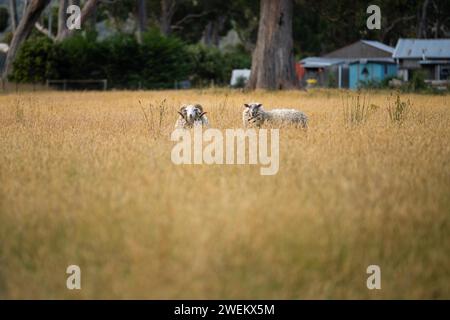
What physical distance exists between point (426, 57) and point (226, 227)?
175 feet

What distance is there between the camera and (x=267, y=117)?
14828 millimetres

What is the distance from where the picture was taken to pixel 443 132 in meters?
13.2

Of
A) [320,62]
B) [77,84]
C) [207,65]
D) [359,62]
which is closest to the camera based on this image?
[77,84]

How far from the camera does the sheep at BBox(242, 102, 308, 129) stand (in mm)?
14406

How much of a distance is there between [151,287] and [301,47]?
251 ft

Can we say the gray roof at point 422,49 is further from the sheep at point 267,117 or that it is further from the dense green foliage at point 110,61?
the sheep at point 267,117

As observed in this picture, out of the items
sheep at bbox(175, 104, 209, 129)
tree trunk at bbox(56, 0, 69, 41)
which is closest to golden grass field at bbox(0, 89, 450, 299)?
sheep at bbox(175, 104, 209, 129)

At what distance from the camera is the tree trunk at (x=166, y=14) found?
73.4m

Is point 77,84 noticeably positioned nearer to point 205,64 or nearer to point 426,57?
point 205,64

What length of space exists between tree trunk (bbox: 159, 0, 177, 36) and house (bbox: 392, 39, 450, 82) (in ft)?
81.3

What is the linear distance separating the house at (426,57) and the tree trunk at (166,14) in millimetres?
24781

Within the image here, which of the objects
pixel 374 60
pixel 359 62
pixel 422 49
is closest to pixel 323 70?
pixel 359 62

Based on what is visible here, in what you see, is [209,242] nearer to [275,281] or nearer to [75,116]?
[275,281]
